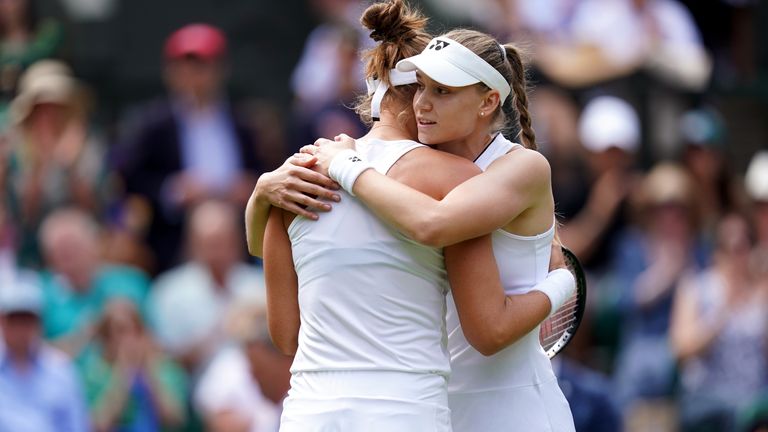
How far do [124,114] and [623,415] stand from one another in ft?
12.6

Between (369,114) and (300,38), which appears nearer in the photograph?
(369,114)

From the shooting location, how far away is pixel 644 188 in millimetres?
8312

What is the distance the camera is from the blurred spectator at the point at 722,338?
7.21m

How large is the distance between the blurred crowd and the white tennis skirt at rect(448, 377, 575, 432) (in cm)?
269

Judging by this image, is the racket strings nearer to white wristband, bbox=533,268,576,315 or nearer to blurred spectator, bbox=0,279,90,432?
white wristband, bbox=533,268,576,315

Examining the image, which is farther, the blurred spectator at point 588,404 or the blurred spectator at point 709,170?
the blurred spectator at point 709,170

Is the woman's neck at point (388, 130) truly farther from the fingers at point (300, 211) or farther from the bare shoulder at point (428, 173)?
the fingers at point (300, 211)

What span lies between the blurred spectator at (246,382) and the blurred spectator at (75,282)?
698 mm

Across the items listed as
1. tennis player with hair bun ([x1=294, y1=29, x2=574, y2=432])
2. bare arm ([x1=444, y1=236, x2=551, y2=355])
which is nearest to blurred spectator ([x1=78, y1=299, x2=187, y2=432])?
tennis player with hair bun ([x1=294, y1=29, x2=574, y2=432])

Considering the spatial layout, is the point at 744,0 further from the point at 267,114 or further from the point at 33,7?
the point at 33,7

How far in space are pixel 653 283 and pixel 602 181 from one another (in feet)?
2.54

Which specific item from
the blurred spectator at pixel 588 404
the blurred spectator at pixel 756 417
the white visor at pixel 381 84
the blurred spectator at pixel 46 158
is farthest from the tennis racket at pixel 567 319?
the blurred spectator at pixel 46 158

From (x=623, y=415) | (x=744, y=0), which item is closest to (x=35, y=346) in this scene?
(x=623, y=415)

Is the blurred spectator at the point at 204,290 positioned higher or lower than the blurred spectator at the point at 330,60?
lower
